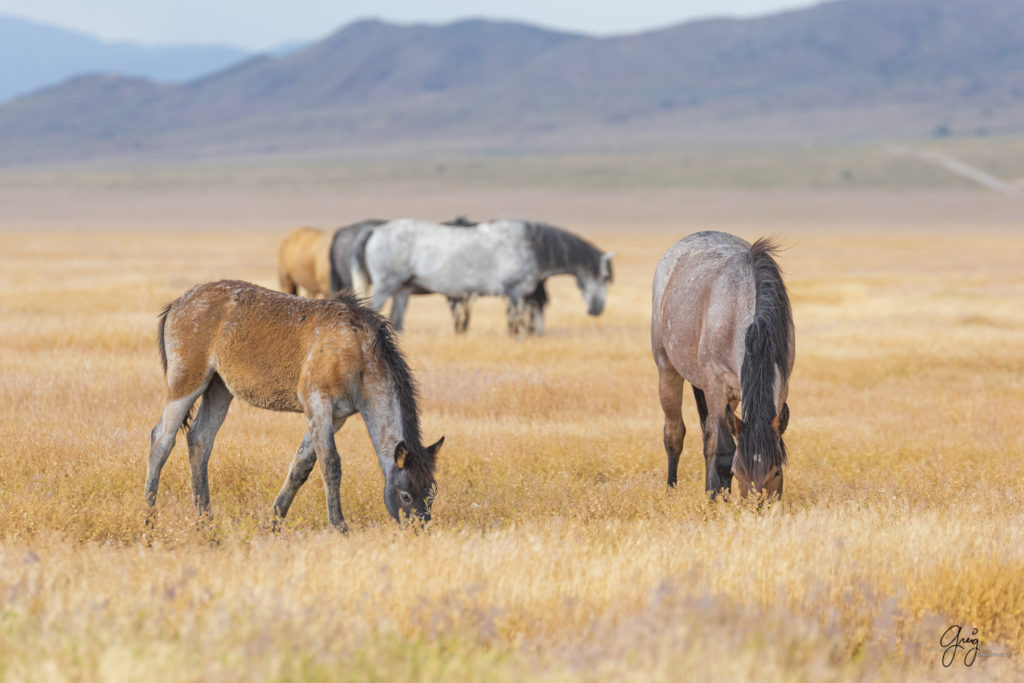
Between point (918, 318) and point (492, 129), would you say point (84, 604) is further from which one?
point (492, 129)

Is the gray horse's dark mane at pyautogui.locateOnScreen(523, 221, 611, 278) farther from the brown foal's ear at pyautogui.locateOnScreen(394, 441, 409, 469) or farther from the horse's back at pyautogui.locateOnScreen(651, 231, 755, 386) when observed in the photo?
the brown foal's ear at pyautogui.locateOnScreen(394, 441, 409, 469)

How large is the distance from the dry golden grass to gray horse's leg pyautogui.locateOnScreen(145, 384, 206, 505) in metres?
0.20

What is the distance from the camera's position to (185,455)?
8.20 metres

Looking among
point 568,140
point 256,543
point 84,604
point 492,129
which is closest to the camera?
point 84,604

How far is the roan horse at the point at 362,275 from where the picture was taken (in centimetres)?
1702

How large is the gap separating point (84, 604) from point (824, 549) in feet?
11.1

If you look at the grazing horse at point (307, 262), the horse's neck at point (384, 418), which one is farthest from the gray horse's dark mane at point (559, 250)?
the horse's neck at point (384, 418)

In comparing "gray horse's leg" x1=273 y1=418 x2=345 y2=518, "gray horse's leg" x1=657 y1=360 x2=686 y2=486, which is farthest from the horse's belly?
"gray horse's leg" x1=657 y1=360 x2=686 y2=486

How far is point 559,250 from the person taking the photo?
17.8m

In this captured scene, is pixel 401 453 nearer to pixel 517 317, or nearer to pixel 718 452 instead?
pixel 718 452

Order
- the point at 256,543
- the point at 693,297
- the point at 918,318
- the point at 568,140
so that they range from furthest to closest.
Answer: the point at 568,140 → the point at 918,318 → the point at 693,297 → the point at 256,543

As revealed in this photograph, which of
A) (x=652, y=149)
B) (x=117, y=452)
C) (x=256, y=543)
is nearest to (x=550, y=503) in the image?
(x=256, y=543)

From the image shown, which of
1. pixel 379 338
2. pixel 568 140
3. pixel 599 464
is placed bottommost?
pixel 599 464
